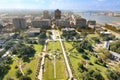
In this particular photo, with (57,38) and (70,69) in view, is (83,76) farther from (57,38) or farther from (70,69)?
(57,38)

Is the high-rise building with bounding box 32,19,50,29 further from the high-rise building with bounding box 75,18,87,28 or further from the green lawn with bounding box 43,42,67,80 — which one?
the green lawn with bounding box 43,42,67,80

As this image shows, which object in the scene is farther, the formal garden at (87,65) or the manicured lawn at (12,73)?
the manicured lawn at (12,73)

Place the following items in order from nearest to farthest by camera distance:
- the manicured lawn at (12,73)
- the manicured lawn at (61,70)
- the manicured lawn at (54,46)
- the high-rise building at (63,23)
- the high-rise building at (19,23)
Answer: the manicured lawn at (61,70) → the manicured lawn at (12,73) → the manicured lawn at (54,46) → the high-rise building at (19,23) → the high-rise building at (63,23)

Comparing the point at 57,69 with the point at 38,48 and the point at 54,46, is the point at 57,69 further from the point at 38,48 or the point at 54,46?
the point at 54,46

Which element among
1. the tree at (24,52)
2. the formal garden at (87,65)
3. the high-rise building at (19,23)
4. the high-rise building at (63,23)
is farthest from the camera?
the high-rise building at (63,23)

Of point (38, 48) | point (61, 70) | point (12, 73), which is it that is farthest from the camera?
point (38, 48)

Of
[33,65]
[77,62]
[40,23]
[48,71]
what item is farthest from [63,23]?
[48,71]

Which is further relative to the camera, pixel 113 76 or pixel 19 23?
pixel 19 23

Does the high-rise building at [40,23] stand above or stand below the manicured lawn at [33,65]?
above

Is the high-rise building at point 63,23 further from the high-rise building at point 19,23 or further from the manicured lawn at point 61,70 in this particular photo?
the manicured lawn at point 61,70

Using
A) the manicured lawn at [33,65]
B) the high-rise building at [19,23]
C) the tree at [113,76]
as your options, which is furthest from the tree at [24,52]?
the high-rise building at [19,23]

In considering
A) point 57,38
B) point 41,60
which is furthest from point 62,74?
point 57,38

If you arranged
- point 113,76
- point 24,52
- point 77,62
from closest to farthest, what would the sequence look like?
point 113,76 < point 77,62 < point 24,52

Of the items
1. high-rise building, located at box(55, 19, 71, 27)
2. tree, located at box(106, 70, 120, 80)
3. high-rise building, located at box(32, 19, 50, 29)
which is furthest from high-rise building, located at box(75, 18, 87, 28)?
tree, located at box(106, 70, 120, 80)
